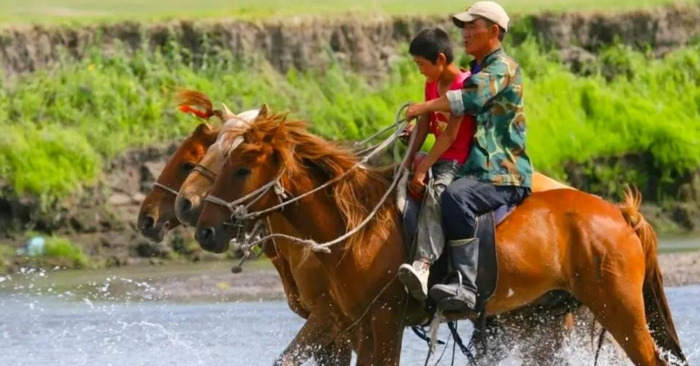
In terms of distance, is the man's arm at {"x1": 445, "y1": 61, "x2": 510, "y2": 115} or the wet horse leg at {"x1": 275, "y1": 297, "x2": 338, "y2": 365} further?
the wet horse leg at {"x1": 275, "y1": 297, "x2": 338, "y2": 365}

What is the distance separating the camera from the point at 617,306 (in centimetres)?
1055

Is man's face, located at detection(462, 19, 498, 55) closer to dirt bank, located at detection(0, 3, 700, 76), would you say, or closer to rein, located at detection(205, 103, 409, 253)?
rein, located at detection(205, 103, 409, 253)

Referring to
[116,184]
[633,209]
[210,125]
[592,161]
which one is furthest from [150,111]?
[633,209]

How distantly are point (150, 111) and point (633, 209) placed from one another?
A: 12.9 metres

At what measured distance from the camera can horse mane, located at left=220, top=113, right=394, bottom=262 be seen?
1011cm

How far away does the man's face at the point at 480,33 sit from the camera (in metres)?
10.4

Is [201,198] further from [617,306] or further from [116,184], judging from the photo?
[116,184]

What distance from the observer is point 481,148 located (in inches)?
409

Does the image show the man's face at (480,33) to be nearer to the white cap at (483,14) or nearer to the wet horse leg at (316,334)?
the white cap at (483,14)

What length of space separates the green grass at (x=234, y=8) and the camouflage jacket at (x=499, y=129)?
1513 cm

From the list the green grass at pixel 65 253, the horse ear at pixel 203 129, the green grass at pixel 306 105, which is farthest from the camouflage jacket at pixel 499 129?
the green grass at pixel 306 105

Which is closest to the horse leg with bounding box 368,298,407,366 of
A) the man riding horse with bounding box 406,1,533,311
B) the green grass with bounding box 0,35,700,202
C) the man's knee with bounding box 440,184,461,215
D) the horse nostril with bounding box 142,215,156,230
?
the man riding horse with bounding box 406,1,533,311

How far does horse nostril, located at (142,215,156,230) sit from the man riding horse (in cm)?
295

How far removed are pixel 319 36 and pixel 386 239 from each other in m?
15.1
